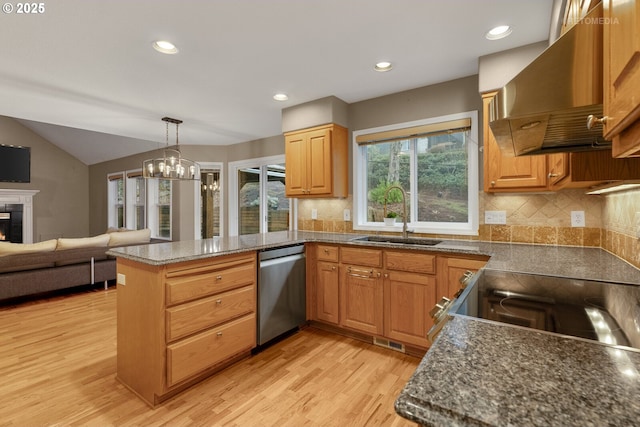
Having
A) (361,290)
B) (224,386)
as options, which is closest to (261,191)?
(361,290)

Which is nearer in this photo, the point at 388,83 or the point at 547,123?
the point at 547,123

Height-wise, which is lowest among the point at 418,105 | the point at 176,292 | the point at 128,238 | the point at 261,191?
the point at 176,292

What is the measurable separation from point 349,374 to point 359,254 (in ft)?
3.19

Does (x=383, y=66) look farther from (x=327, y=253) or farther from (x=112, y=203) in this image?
(x=112, y=203)

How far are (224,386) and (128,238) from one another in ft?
12.3

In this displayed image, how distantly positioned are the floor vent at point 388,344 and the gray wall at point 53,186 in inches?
336

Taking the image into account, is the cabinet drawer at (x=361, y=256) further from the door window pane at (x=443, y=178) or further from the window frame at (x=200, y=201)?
the window frame at (x=200, y=201)

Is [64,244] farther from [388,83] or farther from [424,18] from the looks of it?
[424,18]

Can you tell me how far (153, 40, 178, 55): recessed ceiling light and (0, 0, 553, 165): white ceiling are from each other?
7cm

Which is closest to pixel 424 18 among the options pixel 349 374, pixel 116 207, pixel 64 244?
pixel 349 374

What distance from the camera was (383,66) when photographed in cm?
265

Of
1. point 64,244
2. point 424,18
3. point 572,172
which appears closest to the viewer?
point 572,172

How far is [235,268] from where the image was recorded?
2.35m

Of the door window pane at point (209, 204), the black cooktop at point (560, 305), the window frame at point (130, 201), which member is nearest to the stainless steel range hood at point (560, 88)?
the black cooktop at point (560, 305)
